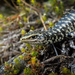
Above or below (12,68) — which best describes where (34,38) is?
above

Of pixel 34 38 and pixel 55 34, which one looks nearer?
pixel 34 38

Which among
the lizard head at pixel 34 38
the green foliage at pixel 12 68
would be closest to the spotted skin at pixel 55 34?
the lizard head at pixel 34 38

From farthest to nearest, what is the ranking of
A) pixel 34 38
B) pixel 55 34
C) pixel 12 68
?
pixel 55 34 → pixel 34 38 → pixel 12 68

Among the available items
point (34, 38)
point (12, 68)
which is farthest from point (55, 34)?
point (12, 68)

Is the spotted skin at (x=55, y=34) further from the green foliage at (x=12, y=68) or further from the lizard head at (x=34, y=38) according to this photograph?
the green foliage at (x=12, y=68)

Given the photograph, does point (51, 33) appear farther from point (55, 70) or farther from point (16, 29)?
point (16, 29)

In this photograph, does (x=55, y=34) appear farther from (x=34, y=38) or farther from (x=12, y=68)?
(x=12, y=68)

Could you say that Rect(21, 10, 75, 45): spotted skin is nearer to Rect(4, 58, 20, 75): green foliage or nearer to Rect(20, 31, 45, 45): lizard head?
Rect(20, 31, 45, 45): lizard head

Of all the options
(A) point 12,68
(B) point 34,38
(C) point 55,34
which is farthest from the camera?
(C) point 55,34

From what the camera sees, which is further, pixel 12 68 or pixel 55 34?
pixel 55 34
